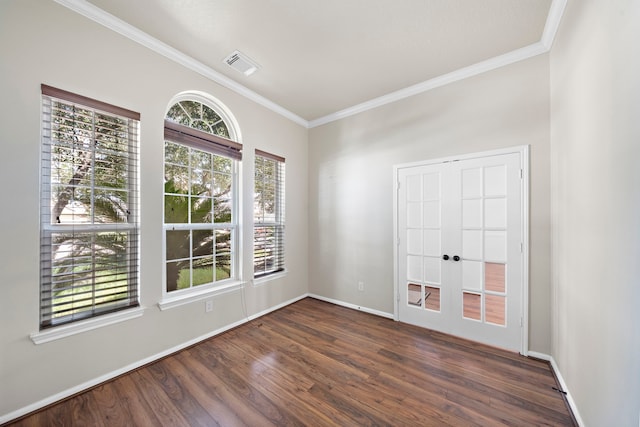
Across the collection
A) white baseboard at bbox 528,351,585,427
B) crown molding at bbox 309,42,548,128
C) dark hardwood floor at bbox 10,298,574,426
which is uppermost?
crown molding at bbox 309,42,548,128

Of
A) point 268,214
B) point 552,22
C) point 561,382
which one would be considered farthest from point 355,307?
point 552,22

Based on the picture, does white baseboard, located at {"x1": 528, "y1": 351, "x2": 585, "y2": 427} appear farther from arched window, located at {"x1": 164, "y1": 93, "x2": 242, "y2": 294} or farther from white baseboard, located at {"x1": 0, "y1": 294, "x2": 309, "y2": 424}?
arched window, located at {"x1": 164, "y1": 93, "x2": 242, "y2": 294}

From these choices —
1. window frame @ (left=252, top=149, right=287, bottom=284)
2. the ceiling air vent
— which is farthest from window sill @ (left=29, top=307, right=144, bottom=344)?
the ceiling air vent

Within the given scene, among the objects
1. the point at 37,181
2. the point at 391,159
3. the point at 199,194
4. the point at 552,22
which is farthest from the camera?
the point at 391,159

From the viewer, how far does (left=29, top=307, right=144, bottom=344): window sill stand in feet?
5.49

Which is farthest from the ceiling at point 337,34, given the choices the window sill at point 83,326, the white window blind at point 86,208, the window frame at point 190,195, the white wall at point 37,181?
the window sill at point 83,326

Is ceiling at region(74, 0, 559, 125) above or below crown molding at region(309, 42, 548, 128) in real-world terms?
above

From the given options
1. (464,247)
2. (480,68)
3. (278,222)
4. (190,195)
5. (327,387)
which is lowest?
(327,387)

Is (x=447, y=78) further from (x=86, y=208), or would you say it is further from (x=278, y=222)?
(x=86, y=208)

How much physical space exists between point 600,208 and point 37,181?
11.5 feet

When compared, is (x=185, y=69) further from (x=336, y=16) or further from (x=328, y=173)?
(x=328, y=173)

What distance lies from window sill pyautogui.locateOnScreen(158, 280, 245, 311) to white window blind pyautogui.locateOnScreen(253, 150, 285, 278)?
0.36m

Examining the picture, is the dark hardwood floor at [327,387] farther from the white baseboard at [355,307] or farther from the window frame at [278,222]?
the window frame at [278,222]

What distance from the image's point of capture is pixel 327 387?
190 centimetres
